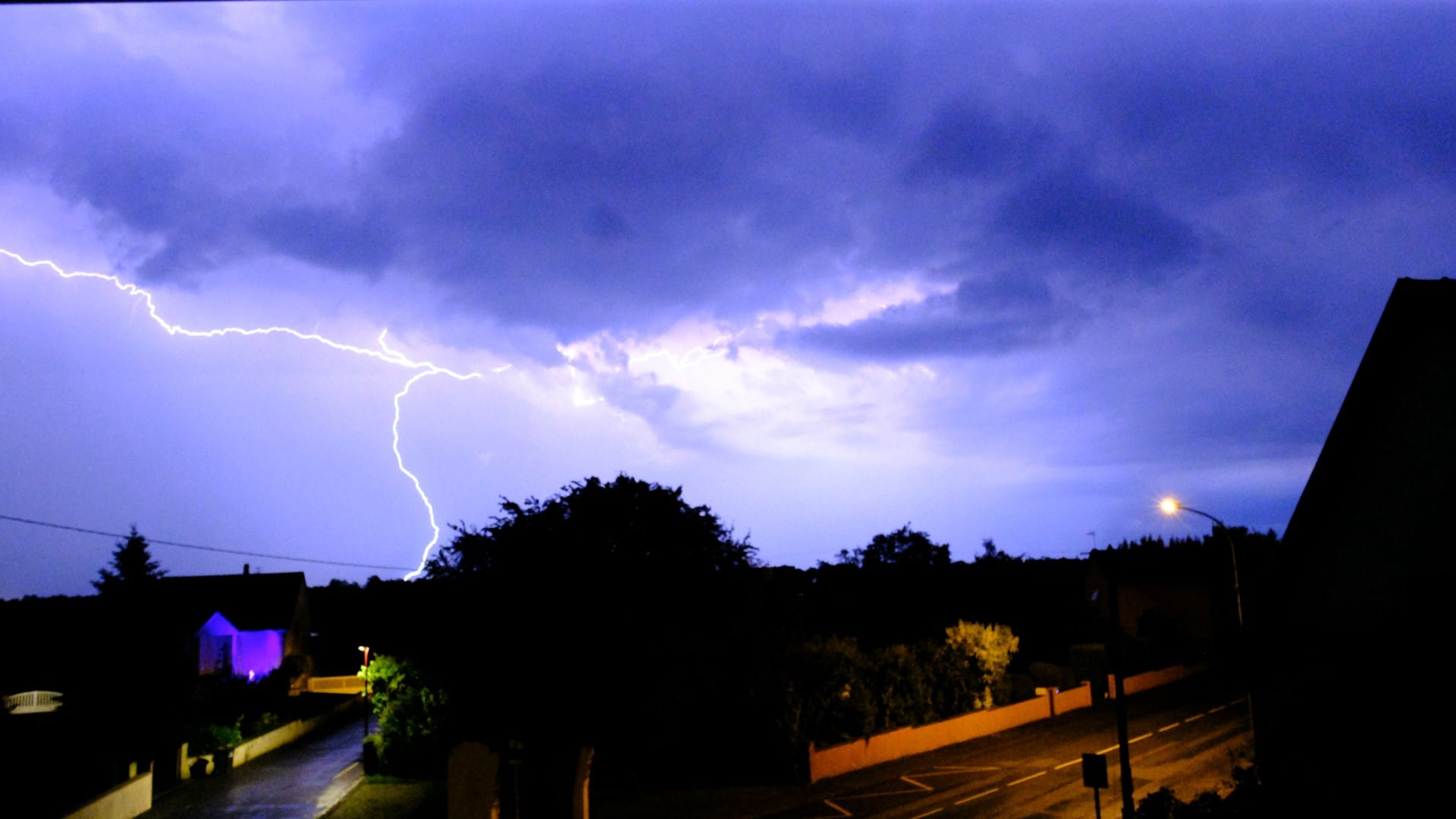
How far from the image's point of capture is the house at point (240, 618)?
56.8 metres

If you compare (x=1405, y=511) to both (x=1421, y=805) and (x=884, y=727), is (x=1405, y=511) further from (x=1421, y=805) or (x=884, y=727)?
(x=884, y=727)

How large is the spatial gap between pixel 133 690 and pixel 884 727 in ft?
86.3

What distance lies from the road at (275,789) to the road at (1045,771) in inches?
524

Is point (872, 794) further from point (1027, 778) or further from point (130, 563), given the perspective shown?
point (130, 563)

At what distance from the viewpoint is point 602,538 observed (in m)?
22.7

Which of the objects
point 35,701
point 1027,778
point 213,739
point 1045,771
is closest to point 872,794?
point 1027,778

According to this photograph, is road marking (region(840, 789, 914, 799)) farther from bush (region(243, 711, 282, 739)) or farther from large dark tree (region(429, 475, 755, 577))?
bush (region(243, 711, 282, 739))

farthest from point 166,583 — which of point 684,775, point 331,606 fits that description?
point 684,775

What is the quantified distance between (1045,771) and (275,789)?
891 inches

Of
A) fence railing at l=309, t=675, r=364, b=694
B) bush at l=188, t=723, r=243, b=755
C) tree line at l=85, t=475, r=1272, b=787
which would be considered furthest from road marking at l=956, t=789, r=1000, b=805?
bush at l=188, t=723, r=243, b=755

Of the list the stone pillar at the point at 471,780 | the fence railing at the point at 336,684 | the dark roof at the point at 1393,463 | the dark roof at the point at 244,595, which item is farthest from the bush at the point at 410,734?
the dark roof at the point at 244,595

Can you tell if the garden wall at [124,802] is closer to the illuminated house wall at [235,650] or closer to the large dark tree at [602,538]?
the large dark tree at [602,538]

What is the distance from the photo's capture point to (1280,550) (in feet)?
46.6

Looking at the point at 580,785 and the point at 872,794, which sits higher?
the point at 580,785
